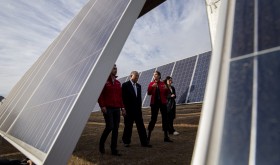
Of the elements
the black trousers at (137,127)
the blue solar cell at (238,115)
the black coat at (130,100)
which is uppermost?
the black coat at (130,100)

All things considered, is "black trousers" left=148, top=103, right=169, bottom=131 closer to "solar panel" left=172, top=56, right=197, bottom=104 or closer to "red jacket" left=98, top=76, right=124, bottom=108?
"red jacket" left=98, top=76, right=124, bottom=108

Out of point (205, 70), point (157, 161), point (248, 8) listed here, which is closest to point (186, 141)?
point (157, 161)

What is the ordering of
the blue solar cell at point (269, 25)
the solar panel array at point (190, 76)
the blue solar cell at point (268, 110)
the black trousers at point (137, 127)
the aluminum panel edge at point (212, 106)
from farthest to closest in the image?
the solar panel array at point (190, 76), the black trousers at point (137, 127), the blue solar cell at point (269, 25), the aluminum panel edge at point (212, 106), the blue solar cell at point (268, 110)

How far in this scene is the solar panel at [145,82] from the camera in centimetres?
1971

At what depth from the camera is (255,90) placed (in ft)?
4.74

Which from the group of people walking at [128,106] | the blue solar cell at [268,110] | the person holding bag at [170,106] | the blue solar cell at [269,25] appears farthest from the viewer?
the person holding bag at [170,106]

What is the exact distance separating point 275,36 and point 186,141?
5942mm

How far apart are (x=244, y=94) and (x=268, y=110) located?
7.0 inches

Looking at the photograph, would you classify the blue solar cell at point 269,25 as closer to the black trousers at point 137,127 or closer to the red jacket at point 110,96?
the red jacket at point 110,96

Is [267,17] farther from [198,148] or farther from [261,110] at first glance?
[198,148]

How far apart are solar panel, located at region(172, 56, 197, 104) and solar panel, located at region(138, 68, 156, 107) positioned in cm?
231

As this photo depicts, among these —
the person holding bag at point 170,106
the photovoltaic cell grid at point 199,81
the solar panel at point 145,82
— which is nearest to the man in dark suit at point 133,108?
the person holding bag at point 170,106

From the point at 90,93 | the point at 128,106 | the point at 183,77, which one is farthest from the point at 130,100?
the point at 183,77

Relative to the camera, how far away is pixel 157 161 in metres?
5.14
